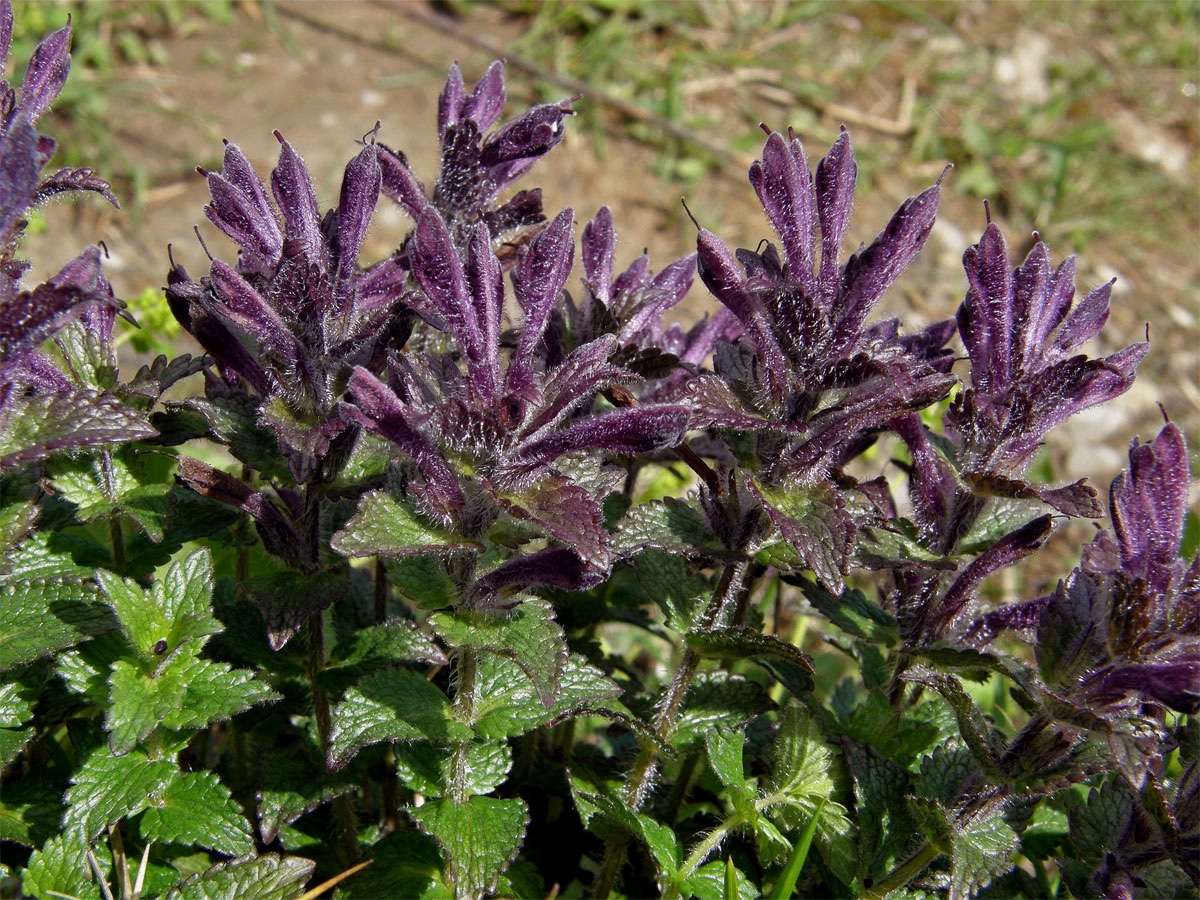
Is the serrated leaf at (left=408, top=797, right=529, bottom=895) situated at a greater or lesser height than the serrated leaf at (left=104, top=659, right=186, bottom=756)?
lesser

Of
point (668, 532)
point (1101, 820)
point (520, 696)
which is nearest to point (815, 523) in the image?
point (668, 532)

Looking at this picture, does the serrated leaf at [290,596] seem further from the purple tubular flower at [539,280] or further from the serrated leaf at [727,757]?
the serrated leaf at [727,757]

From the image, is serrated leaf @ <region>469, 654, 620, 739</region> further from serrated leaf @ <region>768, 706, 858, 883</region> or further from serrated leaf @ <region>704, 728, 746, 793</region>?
serrated leaf @ <region>768, 706, 858, 883</region>

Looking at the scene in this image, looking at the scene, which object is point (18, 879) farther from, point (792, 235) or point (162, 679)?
point (792, 235)

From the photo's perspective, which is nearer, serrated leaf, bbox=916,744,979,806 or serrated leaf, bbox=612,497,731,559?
serrated leaf, bbox=612,497,731,559

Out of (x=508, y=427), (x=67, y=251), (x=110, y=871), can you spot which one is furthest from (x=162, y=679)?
(x=67, y=251)

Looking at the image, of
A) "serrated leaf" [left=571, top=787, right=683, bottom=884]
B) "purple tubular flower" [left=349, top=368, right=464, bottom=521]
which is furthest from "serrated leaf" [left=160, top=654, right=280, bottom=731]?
"serrated leaf" [left=571, top=787, right=683, bottom=884]

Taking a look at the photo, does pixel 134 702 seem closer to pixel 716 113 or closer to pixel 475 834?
pixel 475 834

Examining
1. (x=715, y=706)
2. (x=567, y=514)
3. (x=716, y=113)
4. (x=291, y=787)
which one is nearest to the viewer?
(x=567, y=514)
